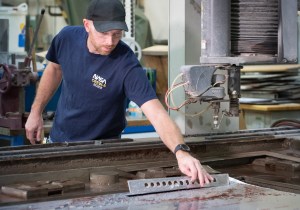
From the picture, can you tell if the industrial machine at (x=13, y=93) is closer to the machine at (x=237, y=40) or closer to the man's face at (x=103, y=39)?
the man's face at (x=103, y=39)

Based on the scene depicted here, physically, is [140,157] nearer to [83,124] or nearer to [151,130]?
[83,124]

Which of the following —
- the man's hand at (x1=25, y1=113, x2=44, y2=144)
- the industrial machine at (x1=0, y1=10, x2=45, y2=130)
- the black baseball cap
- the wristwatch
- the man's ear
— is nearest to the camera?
the wristwatch

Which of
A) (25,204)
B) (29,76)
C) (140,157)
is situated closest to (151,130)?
(29,76)

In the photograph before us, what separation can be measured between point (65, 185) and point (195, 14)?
1.39m

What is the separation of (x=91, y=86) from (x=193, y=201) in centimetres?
88

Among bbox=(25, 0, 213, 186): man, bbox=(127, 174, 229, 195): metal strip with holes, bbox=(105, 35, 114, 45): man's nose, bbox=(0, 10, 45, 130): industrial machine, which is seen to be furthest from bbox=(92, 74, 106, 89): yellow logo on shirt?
bbox=(0, 10, 45, 130): industrial machine

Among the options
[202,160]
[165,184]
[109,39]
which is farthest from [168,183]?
[109,39]

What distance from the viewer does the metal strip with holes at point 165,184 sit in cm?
192

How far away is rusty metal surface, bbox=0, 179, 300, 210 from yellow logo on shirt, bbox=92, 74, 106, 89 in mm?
720

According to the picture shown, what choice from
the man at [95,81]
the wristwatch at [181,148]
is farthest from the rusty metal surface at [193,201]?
the man at [95,81]

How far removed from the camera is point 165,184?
1996 mm

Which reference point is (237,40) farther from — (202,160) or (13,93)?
(13,93)

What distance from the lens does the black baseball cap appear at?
2318mm

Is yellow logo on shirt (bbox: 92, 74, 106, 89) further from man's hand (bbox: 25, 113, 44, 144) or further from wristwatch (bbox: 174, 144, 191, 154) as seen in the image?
wristwatch (bbox: 174, 144, 191, 154)
